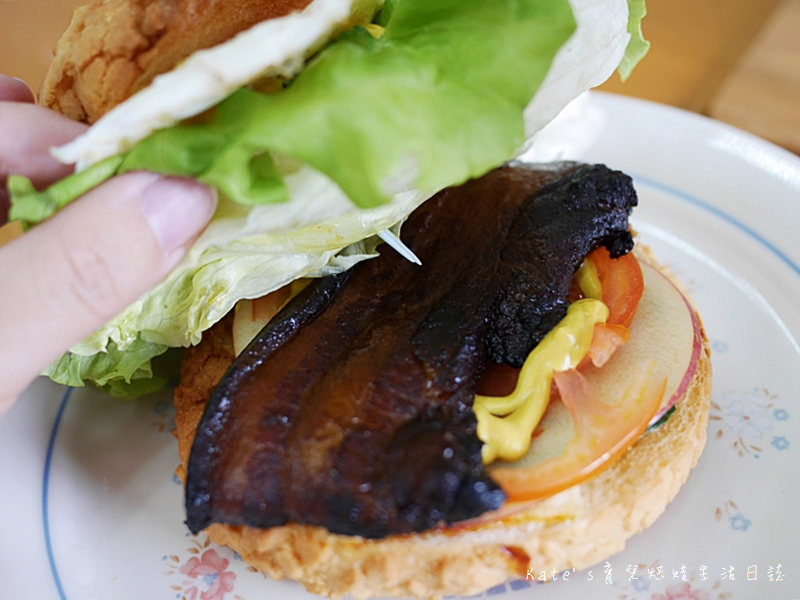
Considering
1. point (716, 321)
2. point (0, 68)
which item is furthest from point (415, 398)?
point (0, 68)

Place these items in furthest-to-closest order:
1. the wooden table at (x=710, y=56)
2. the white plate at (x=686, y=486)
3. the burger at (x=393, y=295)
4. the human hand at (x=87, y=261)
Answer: the wooden table at (x=710, y=56)
the white plate at (x=686, y=486)
the burger at (x=393, y=295)
the human hand at (x=87, y=261)

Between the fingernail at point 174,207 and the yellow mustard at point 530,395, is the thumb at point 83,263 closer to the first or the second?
the fingernail at point 174,207

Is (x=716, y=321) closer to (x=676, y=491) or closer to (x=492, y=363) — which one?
(x=676, y=491)

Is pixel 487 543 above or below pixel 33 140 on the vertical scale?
below

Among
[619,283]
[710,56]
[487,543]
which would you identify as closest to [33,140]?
[487,543]

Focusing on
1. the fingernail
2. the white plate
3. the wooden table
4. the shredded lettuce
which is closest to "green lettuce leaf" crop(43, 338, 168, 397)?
the white plate

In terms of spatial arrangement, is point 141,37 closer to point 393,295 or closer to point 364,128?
point 364,128

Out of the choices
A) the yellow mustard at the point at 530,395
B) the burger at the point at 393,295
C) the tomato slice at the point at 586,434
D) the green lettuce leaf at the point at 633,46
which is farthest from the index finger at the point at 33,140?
the green lettuce leaf at the point at 633,46
